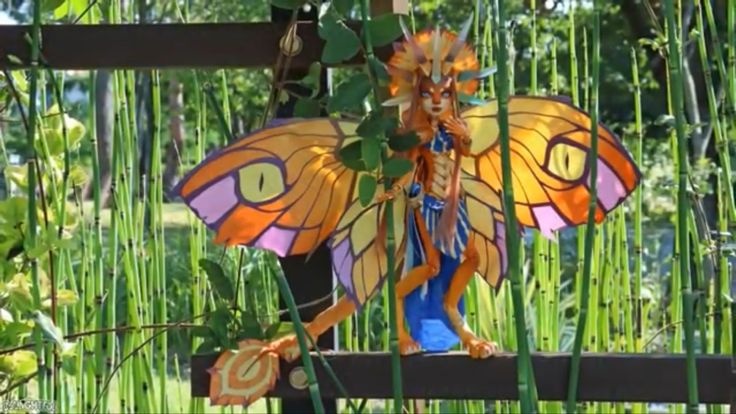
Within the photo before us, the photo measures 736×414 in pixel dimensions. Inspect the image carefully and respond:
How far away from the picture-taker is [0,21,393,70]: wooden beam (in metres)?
0.97

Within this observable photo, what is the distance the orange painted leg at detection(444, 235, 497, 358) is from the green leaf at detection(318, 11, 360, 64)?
0.78 feet

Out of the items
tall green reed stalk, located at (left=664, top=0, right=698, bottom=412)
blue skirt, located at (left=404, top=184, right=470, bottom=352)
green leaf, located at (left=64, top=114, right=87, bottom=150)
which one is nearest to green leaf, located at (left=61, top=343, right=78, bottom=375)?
green leaf, located at (left=64, top=114, right=87, bottom=150)

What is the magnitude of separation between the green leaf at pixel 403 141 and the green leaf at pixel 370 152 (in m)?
A: 0.04

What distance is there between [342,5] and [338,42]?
0.12 ft

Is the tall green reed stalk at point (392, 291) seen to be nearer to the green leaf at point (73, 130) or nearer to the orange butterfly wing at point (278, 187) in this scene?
the orange butterfly wing at point (278, 187)

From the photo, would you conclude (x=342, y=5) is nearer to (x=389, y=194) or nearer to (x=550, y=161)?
(x=389, y=194)

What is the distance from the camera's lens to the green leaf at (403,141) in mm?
807

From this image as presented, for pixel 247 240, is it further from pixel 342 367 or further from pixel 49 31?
pixel 49 31

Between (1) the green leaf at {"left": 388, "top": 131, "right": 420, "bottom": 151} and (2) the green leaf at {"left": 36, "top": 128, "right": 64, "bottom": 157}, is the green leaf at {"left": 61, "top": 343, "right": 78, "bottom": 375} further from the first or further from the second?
(1) the green leaf at {"left": 388, "top": 131, "right": 420, "bottom": 151}

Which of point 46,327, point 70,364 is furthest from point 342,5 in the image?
point 70,364

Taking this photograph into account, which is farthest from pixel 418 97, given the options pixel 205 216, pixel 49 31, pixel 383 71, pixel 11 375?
pixel 11 375

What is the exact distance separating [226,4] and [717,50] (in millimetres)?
5268

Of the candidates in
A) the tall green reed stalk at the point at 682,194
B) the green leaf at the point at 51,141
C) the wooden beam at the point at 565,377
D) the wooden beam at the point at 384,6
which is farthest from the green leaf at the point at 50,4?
the tall green reed stalk at the point at 682,194

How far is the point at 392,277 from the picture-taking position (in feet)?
2.43
